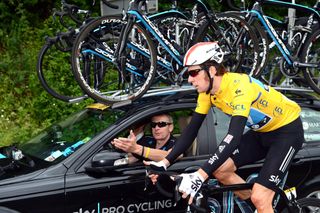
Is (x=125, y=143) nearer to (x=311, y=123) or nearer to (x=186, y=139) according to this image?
(x=186, y=139)

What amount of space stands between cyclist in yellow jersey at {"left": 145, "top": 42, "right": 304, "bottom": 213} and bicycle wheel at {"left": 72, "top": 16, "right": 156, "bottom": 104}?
3.45 ft

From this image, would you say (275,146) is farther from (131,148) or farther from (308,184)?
(131,148)

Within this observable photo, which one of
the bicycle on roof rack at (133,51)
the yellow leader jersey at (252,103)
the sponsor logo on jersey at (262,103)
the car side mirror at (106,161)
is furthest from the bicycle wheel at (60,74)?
the sponsor logo on jersey at (262,103)

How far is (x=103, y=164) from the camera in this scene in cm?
369

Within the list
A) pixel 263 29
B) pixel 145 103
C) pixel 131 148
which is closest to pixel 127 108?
pixel 145 103

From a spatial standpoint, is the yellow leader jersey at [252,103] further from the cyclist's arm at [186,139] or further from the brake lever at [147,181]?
the brake lever at [147,181]

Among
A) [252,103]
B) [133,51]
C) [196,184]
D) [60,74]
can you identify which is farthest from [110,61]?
[60,74]

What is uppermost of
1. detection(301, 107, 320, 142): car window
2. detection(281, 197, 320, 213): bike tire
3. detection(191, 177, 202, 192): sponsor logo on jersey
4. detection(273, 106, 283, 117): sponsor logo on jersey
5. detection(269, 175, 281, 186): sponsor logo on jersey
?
detection(273, 106, 283, 117): sponsor logo on jersey

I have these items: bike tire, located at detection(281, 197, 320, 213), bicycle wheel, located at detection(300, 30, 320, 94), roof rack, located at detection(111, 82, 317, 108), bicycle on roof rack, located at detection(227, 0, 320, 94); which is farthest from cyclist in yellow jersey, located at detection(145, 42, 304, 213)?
bicycle wheel, located at detection(300, 30, 320, 94)

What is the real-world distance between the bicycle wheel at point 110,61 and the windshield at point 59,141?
0.25 meters

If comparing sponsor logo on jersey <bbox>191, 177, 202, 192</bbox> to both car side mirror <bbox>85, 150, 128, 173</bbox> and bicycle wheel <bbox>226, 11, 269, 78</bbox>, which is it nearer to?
car side mirror <bbox>85, 150, 128, 173</bbox>

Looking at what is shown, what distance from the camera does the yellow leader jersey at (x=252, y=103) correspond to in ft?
11.2

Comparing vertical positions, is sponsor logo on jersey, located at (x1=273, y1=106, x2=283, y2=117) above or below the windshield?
above

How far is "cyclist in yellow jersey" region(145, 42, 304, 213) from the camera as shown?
3314 mm
